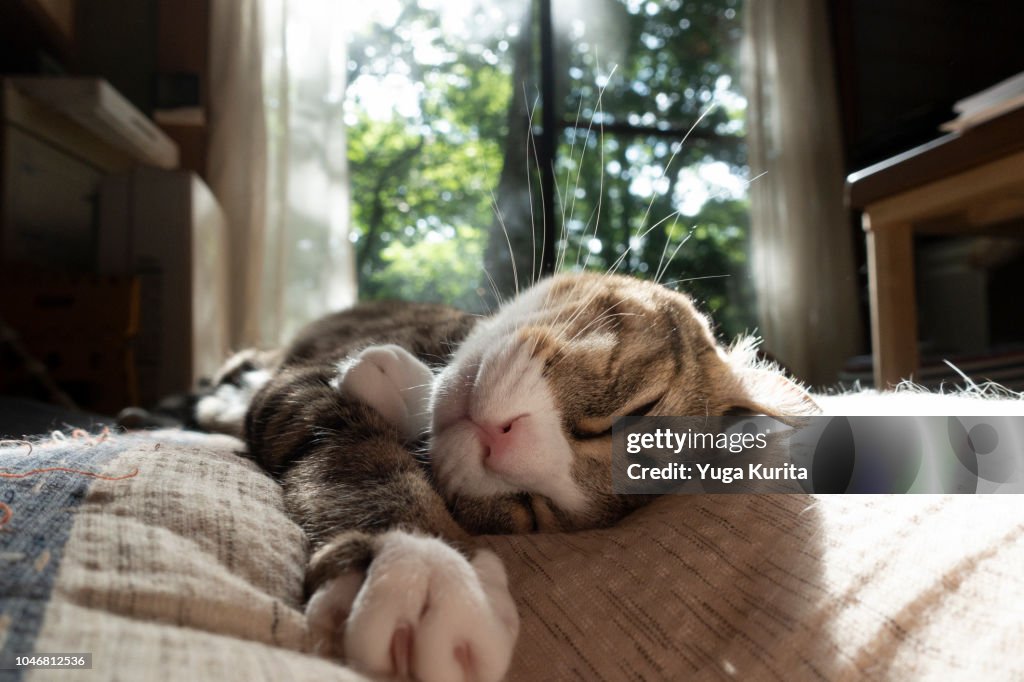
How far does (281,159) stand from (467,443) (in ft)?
Answer: 8.18

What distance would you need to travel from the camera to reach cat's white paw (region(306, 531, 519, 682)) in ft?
1.27

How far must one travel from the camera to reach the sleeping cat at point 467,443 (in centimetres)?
41

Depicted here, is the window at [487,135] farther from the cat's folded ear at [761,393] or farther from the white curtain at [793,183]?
the cat's folded ear at [761,393]

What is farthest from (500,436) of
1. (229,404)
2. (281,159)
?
(281,159)

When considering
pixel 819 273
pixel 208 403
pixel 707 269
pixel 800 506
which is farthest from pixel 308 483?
pixel 819 273

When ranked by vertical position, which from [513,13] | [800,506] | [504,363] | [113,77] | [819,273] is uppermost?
[513,13]

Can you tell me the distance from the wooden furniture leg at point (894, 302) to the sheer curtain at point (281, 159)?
2071 mm

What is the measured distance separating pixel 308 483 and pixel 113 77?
2.97 m

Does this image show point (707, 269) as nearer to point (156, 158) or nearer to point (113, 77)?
point (156, 158)

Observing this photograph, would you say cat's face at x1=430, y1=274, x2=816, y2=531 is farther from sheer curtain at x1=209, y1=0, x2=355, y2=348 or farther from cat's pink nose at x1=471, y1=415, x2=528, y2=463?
sheer curtain at x1=209, y1=0, x2=355, y2=348

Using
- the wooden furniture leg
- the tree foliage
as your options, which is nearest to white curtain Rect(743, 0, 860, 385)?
the tree foliage

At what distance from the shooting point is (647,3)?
3293 mm

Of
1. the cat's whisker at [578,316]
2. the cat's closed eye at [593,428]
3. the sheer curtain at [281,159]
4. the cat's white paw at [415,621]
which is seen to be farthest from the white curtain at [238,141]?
the cat's white paw at [415,621]

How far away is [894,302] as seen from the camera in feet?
4.36
